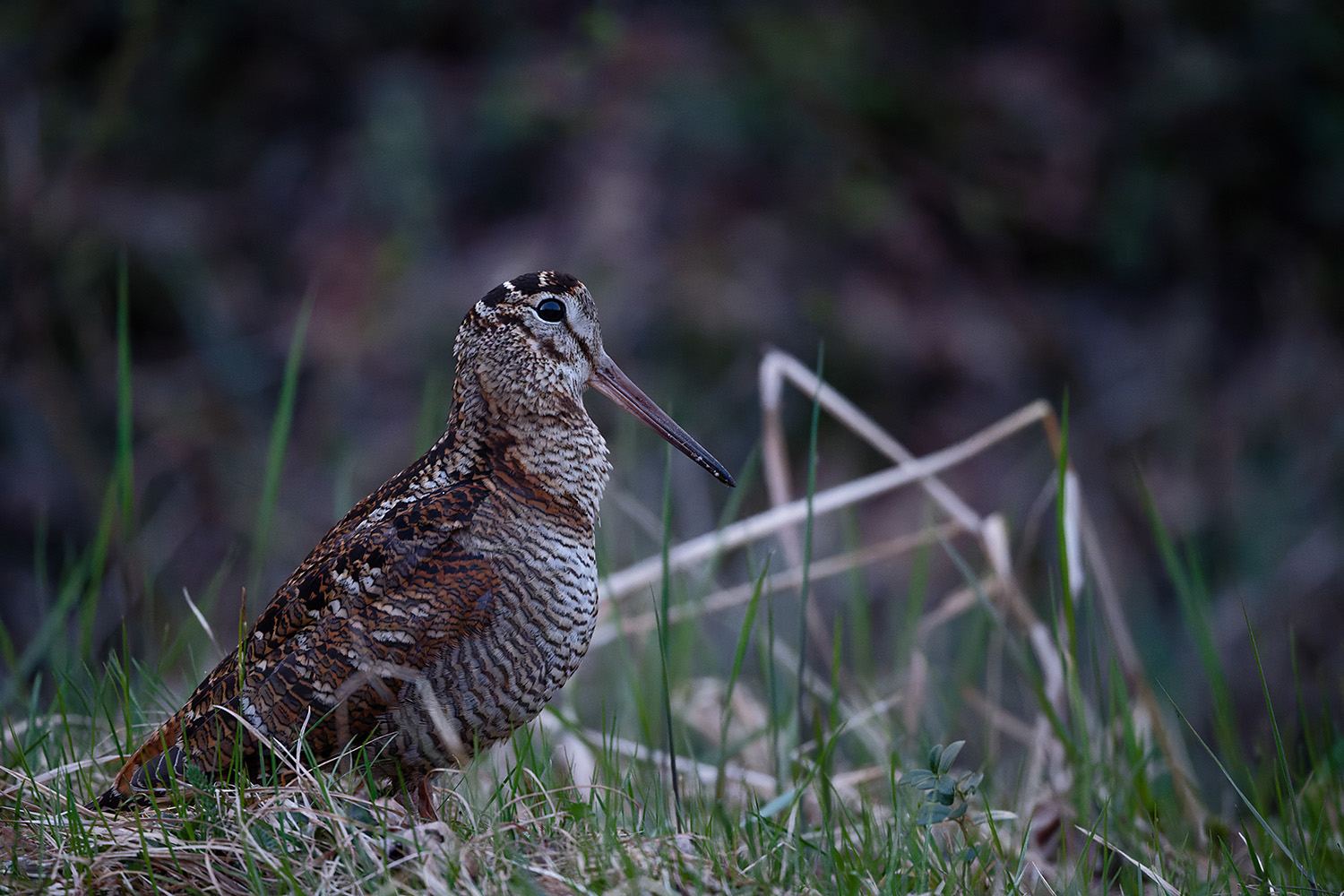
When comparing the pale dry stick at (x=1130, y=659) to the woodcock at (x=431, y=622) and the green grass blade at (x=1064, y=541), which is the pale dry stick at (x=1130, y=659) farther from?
the woodcock at (x=431, y=622)

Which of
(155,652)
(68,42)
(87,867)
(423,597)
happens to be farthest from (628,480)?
(68,42)

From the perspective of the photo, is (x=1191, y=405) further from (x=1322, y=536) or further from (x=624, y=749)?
(x=624, y=749)

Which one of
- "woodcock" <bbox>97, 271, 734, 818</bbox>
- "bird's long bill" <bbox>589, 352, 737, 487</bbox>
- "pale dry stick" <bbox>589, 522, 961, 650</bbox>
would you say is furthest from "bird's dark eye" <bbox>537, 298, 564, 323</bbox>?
"pale dry stick" <bbox>589, 522, 961, 650</bbox>

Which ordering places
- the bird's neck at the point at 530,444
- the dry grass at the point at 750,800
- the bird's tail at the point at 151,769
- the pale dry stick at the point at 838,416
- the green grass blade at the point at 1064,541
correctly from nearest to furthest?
the dry grass at the point at 750,800, the bird's tail at the point at 151,769, the bird's neck at the point at 530,444, the green grass blade at the point at 1064,541, the pale dry stick at the point at 838,416

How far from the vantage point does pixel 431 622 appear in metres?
2.06

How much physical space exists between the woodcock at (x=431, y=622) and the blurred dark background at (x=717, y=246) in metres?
2.89

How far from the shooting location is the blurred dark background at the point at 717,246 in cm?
539

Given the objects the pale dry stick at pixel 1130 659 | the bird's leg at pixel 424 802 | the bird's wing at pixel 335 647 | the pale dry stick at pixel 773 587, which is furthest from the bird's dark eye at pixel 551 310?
the pale dry stick at pixel 1130 659

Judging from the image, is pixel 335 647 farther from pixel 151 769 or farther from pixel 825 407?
pixel 825 407

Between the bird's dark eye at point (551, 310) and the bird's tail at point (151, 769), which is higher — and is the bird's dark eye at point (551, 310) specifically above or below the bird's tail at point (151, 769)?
above

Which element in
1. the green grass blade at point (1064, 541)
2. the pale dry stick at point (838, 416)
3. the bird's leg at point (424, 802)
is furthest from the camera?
the pale dry stick at point (838, 416)

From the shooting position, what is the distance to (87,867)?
1863mm

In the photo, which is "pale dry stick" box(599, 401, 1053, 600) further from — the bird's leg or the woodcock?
the bird's leg

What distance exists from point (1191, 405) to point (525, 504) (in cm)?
438
